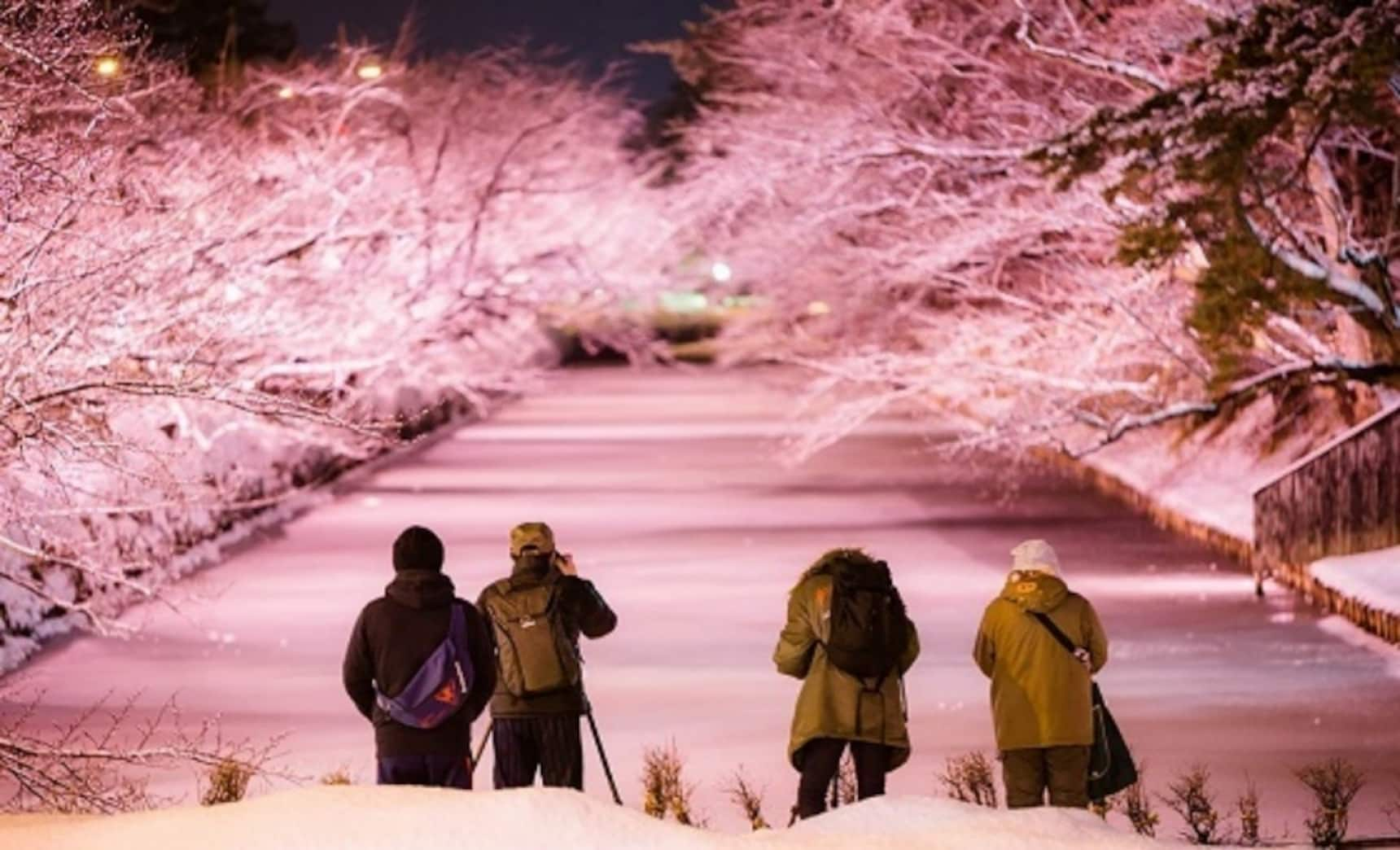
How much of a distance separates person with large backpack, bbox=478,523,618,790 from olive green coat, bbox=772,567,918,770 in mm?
933

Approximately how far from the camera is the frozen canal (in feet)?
52.4

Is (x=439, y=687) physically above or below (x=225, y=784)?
above

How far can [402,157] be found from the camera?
50938 mm

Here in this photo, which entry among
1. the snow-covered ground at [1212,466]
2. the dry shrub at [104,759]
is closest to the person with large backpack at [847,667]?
the dry shrub at [104,759]

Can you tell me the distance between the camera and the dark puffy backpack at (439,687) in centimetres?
1036

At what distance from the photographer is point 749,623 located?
22.3m

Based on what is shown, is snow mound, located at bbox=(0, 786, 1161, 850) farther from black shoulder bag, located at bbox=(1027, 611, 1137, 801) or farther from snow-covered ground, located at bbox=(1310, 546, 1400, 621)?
snow-covered ground, located at bbox=(1310, 546, 1400, 621)

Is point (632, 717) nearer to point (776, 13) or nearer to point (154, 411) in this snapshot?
point (154, 411)

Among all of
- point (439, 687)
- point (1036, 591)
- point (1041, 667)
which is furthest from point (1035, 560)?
point (439, 687)

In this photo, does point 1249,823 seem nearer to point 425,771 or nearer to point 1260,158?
point 425,771

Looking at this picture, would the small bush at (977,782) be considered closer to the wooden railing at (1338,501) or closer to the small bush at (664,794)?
the small bush at (664,794)

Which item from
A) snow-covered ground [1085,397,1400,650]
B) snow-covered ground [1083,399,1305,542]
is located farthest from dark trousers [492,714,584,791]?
snow-covered ground [1083,399,1305,542]

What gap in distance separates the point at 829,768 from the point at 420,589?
69.4 inches

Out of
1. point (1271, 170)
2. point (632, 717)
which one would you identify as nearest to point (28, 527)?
point (632, 717)
